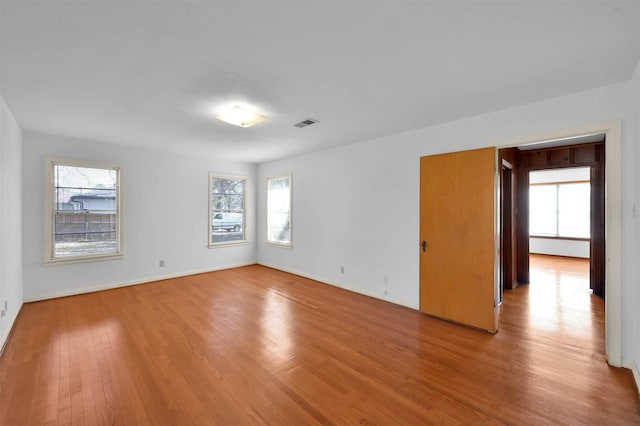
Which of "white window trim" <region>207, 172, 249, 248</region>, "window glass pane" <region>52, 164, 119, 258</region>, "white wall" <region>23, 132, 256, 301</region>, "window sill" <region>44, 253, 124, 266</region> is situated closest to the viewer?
"white wall" <region>23, 132, 256, 301</region>

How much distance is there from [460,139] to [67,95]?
4.41 metres

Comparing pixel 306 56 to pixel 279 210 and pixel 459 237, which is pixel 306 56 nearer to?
pixel 459 237

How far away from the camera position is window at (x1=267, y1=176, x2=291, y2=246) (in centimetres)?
609

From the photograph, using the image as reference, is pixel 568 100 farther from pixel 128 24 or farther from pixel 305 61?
pixel 128 24

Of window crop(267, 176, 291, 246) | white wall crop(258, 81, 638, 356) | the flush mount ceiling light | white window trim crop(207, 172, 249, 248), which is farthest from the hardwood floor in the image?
the flush mount ceiling light

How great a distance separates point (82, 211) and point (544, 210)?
11774mm

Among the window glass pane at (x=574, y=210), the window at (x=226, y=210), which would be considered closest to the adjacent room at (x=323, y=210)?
the window at (x=226, y=210)

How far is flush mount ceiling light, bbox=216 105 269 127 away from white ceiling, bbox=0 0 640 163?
0.14m

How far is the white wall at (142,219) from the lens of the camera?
13.3ft

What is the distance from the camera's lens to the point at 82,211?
4492 millimetres

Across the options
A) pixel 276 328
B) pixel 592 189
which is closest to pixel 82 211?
pixel 276 328

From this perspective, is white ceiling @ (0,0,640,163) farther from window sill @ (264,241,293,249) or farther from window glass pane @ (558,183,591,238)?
window glass pane @ (558,183,591,238)

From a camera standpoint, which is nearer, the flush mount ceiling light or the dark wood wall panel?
the flush mount ceiling light

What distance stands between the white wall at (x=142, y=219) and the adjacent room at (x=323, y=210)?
0.04 m
